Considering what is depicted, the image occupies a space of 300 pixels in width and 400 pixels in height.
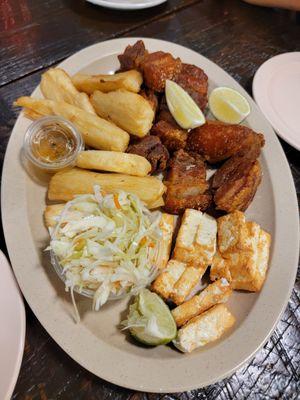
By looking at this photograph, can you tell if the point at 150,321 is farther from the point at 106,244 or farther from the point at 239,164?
the point at 239,164

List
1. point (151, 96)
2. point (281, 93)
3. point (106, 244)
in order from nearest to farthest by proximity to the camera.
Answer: point (106, 244), point (151, 96), point (281, 93)

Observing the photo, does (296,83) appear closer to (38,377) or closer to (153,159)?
(153,159)

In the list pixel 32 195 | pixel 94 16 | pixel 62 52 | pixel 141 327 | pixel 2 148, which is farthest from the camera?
pixel 94 16

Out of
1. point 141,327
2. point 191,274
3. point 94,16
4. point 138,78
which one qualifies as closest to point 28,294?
point 141,327

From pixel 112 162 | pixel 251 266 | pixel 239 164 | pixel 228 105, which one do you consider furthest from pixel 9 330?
pixel 228 105

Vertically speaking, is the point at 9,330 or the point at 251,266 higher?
the point at 9,330

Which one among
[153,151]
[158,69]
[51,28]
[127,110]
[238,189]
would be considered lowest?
[238,189]
